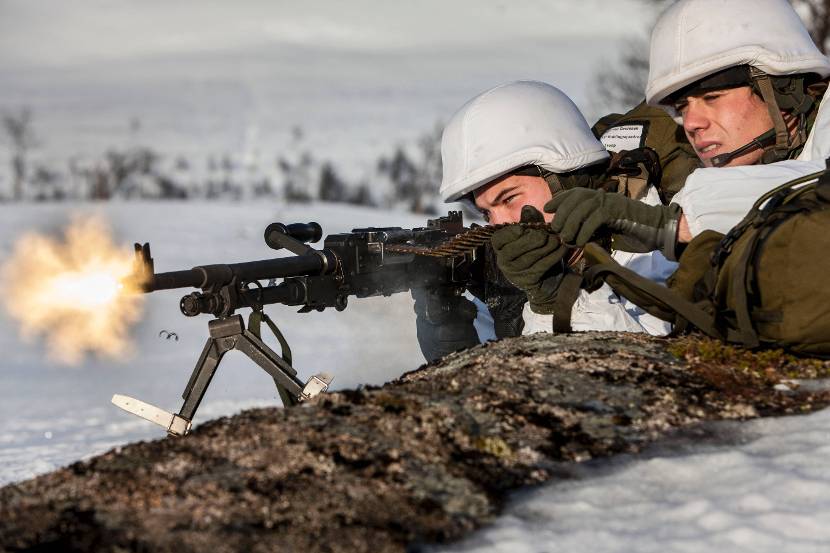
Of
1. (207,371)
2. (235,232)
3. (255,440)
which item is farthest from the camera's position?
(235,232)

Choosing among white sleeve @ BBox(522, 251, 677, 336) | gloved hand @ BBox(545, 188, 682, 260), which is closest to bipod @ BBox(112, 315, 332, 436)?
white sleeve @ BBox(522, 251, 677, 336)

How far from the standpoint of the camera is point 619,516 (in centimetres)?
229

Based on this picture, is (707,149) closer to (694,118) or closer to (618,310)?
(694,118)

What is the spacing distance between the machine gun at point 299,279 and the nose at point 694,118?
1273 mm

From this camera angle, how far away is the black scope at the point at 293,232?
5.04 m

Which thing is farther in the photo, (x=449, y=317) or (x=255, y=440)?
(x=449, y=317)

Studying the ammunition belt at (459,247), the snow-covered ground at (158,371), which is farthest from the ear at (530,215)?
the snow-covered ground at (158,371)

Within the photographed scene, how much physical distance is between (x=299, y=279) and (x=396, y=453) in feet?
7.51

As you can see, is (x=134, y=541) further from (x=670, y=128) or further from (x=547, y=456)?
(x=670, y=128)

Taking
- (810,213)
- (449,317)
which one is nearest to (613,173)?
(449,317)

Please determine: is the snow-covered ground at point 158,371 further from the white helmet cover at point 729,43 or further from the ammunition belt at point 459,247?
the white helmet cover at point 729,43

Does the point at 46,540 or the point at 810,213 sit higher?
the point at 810,213

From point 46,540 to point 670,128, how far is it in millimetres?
4346

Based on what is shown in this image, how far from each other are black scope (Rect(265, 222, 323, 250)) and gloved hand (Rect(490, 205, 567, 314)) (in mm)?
1094
